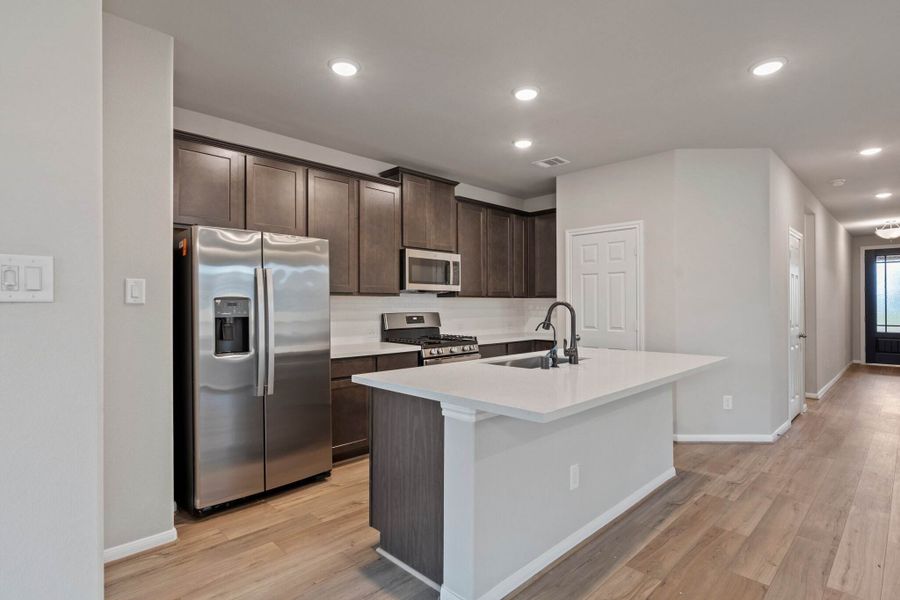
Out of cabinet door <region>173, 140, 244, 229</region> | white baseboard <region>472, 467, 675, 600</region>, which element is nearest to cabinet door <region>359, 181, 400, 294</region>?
cabinet door <region>173, 140, 244, 229</region>

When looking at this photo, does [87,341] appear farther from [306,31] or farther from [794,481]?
[794,481]

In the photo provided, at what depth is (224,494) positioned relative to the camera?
281cm

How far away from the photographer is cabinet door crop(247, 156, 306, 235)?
3.37 m

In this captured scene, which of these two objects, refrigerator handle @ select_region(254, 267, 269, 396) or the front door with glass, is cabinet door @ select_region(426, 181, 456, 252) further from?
the front door with glass

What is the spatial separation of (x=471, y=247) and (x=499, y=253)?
1.51 feet

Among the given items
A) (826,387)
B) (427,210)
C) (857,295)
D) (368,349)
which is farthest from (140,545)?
(857,295)

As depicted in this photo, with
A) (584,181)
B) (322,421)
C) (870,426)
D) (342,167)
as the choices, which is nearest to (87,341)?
(322,421)

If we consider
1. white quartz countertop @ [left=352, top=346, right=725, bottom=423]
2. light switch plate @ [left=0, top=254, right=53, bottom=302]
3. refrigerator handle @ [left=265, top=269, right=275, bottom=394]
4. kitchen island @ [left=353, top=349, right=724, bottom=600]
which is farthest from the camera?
refrigerator handle @ [left=265, top=269, right=275, bottom=394]

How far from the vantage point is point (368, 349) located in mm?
3936

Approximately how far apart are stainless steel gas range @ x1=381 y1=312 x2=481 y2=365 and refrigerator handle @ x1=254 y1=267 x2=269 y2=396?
1.46 m

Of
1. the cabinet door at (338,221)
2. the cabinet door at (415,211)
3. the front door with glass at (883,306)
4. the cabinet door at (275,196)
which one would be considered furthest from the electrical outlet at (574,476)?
the front door with glass at (883,306)

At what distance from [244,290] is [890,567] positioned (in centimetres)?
353

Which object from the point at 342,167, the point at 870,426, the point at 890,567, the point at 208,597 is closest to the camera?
the point at 208,597

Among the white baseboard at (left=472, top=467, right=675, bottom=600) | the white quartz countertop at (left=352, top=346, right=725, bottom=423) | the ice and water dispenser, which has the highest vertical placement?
the ice and water dispenser
